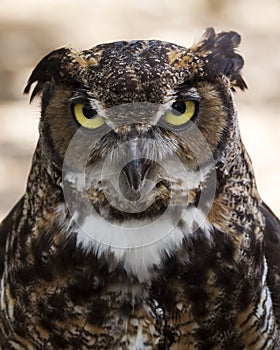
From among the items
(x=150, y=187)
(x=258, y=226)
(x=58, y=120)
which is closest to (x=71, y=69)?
(x=58, y=120)

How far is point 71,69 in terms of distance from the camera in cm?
264

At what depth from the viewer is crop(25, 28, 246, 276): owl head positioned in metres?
2.54

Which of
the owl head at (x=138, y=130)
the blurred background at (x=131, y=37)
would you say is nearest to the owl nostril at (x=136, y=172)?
the owl head at (x=138, y=130)

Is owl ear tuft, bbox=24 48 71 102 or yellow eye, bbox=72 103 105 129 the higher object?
owl ear tuft, bbox=24 48 71 102

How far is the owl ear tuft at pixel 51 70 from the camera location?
2.68 meters

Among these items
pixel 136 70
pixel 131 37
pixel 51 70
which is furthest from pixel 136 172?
pixel 131 37

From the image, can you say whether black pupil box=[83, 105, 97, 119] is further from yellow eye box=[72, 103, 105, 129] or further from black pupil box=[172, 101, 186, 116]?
black pupil box=[172, 101, 186, 116]

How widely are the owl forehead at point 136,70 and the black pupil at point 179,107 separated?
32 millimetres

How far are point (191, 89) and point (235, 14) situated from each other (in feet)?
14.8

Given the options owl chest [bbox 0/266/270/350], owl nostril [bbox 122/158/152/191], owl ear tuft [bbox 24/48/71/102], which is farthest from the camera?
owl chest [bbox 0/266/270/350]

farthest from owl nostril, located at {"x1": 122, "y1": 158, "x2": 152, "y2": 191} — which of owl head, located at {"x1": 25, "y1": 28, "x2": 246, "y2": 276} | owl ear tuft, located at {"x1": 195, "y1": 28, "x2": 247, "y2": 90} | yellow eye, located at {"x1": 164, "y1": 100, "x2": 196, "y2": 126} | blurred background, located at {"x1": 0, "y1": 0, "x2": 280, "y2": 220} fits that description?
blurred background, located at {"x1": 0, "y1": 0, "x2": 280, "y2": 220}

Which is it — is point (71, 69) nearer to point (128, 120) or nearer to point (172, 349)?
point (128, 120)

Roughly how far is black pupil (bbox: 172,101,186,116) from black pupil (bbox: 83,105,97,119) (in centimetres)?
18

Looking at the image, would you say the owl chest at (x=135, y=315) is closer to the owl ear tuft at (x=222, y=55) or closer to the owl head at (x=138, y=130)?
the owl head at (x=138, y=130)
